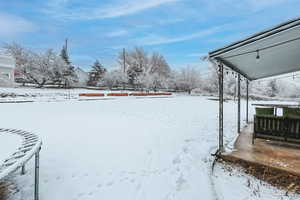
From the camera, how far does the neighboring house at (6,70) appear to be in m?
22.4

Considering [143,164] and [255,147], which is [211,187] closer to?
[143,164]

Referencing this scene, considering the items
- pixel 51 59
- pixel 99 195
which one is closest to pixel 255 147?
pixel 99 195

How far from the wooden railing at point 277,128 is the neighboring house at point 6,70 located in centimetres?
2804

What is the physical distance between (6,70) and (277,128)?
28.8m

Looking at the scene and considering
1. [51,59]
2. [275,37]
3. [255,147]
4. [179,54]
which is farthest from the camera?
[179,54]

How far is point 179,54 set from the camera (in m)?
51.6

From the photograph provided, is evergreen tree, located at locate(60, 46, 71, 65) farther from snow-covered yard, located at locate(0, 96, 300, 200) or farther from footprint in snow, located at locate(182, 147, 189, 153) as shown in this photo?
footprint in snow, located at locate(182, 147, 189, 153)

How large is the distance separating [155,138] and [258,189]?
287 centimetres

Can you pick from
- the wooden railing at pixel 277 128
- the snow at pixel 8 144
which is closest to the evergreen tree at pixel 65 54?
the snow at pixel 8 144

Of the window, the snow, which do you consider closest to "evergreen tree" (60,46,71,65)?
the window

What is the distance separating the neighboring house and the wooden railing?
28.0 meters

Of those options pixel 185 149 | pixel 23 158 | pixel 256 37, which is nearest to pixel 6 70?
pixel 185 149

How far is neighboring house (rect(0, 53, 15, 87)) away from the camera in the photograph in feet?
73.5

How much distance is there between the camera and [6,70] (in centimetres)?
2292
